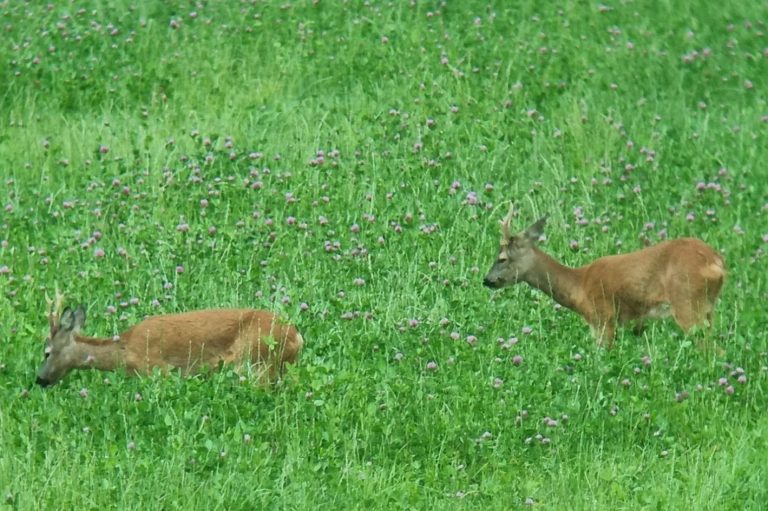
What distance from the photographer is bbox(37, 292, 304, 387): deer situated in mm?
9727

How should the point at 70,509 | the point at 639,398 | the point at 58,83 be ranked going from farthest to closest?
the point at 58,83 → the point at 639,398 → the point at 70,509

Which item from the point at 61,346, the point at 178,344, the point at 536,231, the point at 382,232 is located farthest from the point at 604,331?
the point at 61,346

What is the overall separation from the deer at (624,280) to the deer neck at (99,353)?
272 centimetres

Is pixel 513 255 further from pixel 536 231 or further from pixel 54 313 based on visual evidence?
pixel 54 313

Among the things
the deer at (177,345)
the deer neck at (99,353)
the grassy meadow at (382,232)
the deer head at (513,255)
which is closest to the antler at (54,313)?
the deer at (177,345)

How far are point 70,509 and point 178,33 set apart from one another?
999 centimetres

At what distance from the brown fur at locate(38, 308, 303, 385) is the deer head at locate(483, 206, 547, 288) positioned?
2087 millimetres

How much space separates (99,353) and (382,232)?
292 centimetres

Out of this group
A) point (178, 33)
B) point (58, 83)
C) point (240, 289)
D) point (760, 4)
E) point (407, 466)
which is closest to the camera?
point (407, 466)

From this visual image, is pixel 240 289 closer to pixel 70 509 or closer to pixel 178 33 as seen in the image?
pixel 70 509

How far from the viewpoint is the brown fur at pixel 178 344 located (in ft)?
32.0

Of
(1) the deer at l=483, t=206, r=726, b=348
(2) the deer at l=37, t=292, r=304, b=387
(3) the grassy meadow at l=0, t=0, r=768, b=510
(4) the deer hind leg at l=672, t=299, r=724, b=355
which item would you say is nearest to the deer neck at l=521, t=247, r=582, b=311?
(1) the deer at l=483, t=206, r=726, b=348

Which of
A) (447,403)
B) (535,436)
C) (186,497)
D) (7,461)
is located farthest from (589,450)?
(7,461)

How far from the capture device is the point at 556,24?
1733cm
